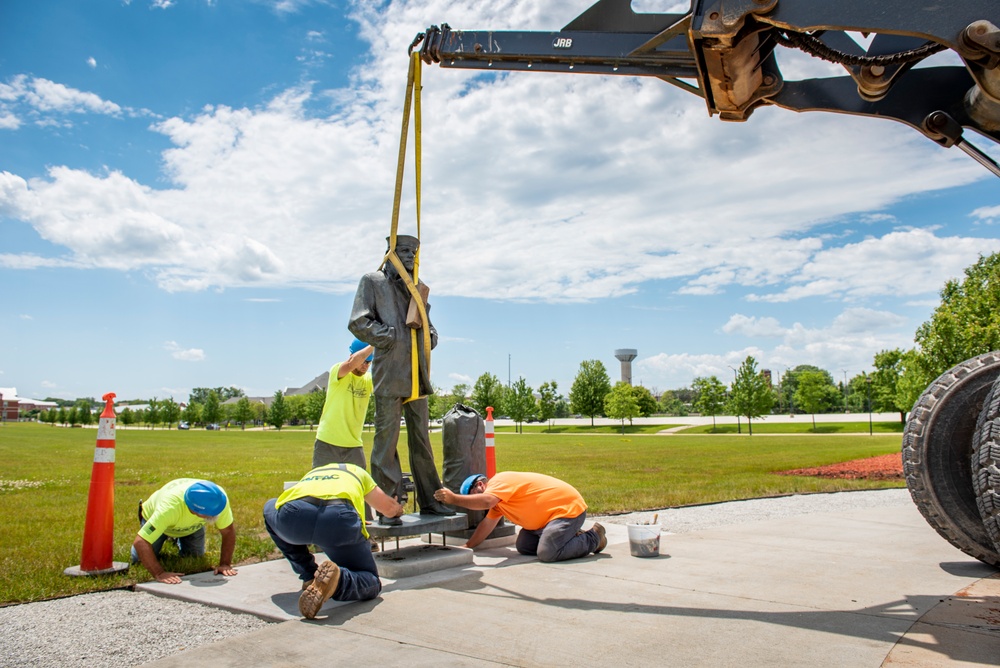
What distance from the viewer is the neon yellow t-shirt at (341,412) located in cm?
693

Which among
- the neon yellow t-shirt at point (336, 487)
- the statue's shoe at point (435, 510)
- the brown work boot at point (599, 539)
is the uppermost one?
the neon yellow t-shirt at point (336, 487)

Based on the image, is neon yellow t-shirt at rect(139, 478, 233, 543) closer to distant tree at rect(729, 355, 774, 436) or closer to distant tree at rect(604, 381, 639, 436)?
distant tree at rect(729, 355, 774, 436)

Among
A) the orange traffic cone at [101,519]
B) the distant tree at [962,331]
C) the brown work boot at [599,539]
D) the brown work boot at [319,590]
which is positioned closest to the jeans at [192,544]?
the orange traffic cone at [101,519]

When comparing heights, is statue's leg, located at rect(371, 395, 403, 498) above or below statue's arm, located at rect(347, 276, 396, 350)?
below

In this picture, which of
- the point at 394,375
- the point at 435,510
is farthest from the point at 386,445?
the point at 435,510

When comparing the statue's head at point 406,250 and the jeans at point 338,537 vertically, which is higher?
the statue's head at point 406,250

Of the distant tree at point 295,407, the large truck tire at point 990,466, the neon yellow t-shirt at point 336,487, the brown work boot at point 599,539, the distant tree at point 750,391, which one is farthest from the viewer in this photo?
the distant tree at point 295,407

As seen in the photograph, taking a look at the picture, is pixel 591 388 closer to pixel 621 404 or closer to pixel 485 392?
pixel 621 404

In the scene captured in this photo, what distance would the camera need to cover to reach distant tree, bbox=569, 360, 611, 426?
7181 centimetres

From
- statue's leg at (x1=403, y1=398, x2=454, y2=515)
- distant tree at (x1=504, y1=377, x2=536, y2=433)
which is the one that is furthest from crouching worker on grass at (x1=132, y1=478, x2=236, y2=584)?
distant tree at (x1=504, y1=377, x2=536, y2=433)

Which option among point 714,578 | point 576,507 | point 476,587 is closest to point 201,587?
point 476,587

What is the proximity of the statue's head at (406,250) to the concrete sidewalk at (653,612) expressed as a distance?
269cm

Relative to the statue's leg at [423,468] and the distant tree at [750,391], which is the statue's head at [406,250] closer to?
the statue's leg at [423,468]

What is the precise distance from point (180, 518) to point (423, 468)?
2.04 m
